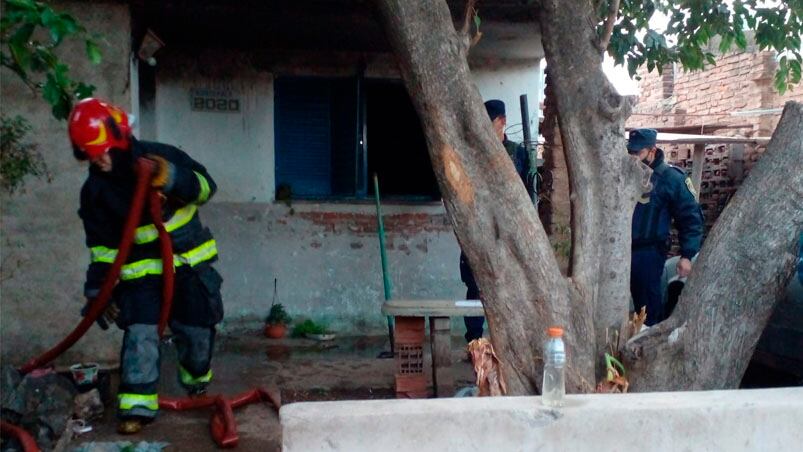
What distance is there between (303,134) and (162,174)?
11.3ft

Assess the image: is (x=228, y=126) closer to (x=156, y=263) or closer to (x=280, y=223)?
(x=280, y=223)

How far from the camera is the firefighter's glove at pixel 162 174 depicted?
3986mm

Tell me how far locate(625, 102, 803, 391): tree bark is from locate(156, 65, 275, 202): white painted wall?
4.53 metres

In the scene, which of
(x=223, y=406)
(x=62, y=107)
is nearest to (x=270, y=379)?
(x=223, y=406)

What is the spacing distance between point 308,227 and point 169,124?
1511mm

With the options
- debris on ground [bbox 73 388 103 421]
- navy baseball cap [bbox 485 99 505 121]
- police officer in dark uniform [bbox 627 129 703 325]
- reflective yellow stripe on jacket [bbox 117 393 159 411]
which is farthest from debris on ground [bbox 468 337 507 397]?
navy baseball cap [bbox 485 99 505 121]

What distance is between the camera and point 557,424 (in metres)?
2.79

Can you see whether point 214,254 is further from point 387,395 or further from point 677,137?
point 677,137

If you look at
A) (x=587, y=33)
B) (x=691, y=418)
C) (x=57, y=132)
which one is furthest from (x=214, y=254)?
(x=691, y=418)

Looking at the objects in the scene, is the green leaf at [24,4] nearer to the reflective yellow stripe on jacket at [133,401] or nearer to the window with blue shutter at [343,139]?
the reflective yellow stripe on jacket at [133,401]

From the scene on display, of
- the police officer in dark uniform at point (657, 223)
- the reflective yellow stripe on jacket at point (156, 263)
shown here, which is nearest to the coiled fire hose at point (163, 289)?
the reflective yellow stripe on jacket at point (156, 263)

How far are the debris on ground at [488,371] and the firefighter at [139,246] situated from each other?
1.65m

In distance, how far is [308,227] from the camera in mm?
7242

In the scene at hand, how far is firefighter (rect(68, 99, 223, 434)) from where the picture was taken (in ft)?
13.2
